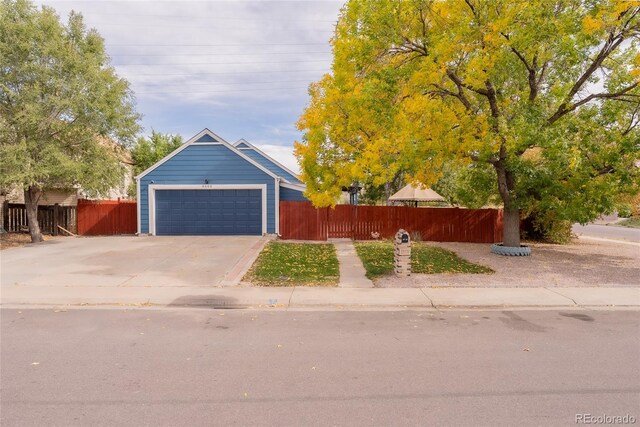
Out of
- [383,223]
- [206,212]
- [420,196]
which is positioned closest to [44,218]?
[206,212]

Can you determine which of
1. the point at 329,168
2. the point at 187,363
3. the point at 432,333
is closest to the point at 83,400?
the point at 187,363

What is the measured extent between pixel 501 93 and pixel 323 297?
10052mm

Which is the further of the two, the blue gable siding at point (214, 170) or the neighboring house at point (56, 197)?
the neighboring house at point (56, 197)

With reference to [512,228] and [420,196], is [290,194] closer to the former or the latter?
[420,196]

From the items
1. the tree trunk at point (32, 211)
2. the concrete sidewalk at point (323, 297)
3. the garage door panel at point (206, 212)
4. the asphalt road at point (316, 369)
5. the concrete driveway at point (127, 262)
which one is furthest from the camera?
the garage door panel at point (206, 212)

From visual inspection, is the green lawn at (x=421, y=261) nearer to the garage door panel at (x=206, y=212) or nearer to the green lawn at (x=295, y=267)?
the green lawn at (x=295, y=267)

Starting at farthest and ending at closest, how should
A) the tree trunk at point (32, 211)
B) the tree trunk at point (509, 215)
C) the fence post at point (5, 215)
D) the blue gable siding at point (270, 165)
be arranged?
1. the blue gable siding at point (270, 165)
2. the fence post at point (5, 215)
3. the tree trunk at point (32, 211)
4. the tree trunk at point (509, 215)

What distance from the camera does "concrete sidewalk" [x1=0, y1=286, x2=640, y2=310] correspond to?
294 inches

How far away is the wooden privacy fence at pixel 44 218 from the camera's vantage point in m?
18.6

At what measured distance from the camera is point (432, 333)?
583 centimetres

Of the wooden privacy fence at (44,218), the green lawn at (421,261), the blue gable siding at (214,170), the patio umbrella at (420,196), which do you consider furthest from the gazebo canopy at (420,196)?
the wooden privacy fence at (44,218)

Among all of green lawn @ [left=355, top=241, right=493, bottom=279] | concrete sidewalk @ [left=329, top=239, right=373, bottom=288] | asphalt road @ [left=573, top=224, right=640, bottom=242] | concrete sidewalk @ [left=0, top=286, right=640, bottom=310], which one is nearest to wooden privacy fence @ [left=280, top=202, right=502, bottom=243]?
concrete sidewalk @ [left=329, top=239, right=373, bottom=288]

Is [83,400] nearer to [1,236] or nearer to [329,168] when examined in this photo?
[329,168]

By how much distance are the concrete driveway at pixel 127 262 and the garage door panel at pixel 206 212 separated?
1.83m
